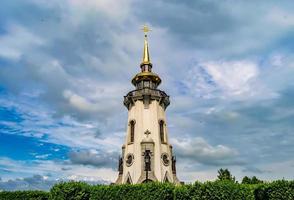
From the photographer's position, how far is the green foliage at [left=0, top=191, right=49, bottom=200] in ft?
116

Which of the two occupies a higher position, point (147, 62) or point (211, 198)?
point (147, 62)

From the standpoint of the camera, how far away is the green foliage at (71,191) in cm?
2919

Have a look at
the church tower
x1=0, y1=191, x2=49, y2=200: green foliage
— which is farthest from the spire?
x1=0, y1=191, x2=49, y2=200: green foliage

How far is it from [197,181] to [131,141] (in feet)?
83.2

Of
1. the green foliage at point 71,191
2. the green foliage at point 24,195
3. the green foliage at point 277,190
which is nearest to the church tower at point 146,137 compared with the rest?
the green foliage at point 24,195

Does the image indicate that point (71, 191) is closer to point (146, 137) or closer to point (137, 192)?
point (137, 192)

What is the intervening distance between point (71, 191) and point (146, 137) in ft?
72.6

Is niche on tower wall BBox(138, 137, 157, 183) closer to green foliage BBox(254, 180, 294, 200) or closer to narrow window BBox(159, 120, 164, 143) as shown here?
narrow window BBox(159, 120, 164, 143)

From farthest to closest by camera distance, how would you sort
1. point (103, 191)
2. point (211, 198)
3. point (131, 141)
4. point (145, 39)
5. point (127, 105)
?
point (145, 39), point (127, 105), point (131, 141), point (103, 191), point (211, 198)

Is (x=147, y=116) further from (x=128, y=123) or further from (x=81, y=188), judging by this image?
(x=81, y=188)

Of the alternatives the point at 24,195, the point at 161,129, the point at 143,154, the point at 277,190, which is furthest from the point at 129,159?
the point at 277,190

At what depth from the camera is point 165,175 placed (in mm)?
49219

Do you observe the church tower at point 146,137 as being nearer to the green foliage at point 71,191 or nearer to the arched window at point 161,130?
the arched window at point 161,130

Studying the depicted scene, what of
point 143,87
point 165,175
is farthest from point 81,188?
point 143,87
